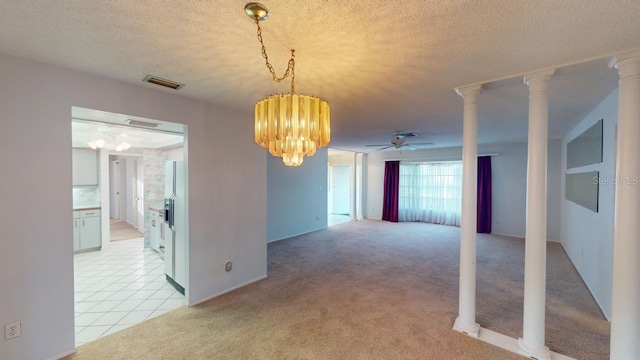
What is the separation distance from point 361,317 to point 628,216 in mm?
2240

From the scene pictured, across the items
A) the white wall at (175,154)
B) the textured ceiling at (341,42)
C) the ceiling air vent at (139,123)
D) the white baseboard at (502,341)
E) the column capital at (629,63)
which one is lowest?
the white baseboard at (502,341)

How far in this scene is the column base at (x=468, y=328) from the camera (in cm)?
233

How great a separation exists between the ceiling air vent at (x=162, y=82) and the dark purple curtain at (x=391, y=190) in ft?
22.2

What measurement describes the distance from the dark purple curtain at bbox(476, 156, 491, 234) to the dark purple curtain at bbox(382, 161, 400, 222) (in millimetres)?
2237

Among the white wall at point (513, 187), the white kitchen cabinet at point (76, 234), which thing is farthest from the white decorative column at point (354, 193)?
the white kitchen cabinet at point (76, 234)

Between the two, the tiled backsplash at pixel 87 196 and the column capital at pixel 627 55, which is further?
the tiled backsplash at pixel 87 196

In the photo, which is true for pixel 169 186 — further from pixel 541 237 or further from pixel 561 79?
pixel 561 79

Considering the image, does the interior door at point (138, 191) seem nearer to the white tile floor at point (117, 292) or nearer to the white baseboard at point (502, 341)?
the white tile floor at point (117, 292)

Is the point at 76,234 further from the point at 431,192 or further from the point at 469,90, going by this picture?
the point at 431,192

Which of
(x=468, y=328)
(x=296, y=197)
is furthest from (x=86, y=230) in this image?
(x=468, y=328)

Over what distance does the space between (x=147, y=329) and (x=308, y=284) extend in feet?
5.94

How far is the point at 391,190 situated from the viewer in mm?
8148

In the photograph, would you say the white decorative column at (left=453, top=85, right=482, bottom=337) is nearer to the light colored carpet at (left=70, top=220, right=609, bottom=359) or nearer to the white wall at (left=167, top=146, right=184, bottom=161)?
the light colored carpet at (left=70, top=220, right=609, bottom=359)

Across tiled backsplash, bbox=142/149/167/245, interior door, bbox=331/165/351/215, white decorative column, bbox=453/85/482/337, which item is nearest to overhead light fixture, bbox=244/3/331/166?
white decorative column, bbox=453/85/482/337
